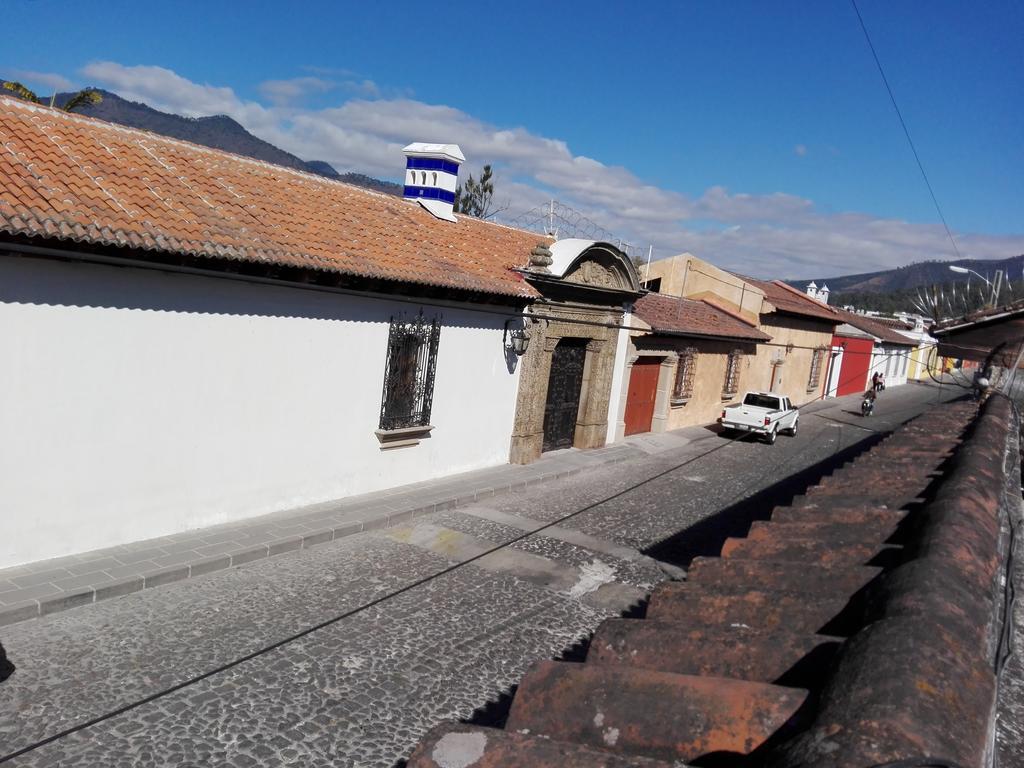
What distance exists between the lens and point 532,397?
48.7 feet

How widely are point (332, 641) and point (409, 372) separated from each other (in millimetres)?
5762

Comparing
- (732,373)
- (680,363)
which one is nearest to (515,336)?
(680,363)

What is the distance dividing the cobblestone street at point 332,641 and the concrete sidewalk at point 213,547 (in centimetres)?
13

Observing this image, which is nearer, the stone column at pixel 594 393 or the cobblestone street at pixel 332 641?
the cobblestone street at pixel 332 641

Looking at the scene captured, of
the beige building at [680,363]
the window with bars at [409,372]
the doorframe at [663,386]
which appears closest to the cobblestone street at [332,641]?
the window with bars at [409,372]

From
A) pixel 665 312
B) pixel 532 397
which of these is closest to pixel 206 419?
pixel 532 397

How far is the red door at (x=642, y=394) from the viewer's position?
1956 centimetres

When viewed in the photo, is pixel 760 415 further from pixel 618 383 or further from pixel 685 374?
pixel 618 383

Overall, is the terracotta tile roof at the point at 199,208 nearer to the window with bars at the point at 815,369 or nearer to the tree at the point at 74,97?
the tree at the point at 74,97

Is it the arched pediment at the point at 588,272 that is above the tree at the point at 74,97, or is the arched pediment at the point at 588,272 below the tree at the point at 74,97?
below

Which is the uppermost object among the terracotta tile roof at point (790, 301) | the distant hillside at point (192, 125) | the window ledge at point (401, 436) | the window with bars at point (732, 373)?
the distant hillside at point (192, 125)

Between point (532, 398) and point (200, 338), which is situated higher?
point (200, 338)

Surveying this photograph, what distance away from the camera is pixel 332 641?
671 centimetres

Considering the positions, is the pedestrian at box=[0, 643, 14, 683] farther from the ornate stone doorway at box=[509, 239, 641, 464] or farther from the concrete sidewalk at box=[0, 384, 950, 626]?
the ornate stone doorway at box=[509, 239, 641, 464]
